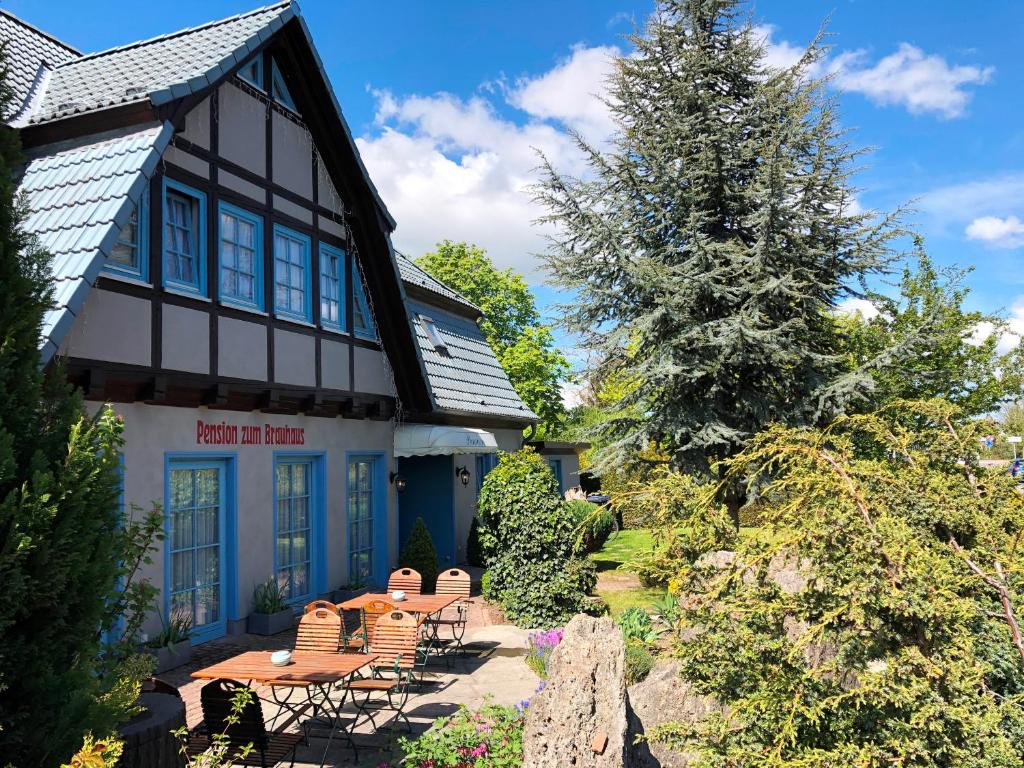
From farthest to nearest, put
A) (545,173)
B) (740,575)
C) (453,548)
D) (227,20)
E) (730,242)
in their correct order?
1. (453,548)
2. (545,173)
3. (730,242)
4. (227,20)
5. (740,575)

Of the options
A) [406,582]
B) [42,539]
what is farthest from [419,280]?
[42,539]

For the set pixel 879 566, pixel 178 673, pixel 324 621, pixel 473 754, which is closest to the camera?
pixel 879 566

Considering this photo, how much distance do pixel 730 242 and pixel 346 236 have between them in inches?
237

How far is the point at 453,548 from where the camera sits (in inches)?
649

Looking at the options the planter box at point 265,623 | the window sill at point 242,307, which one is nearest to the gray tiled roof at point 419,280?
the window sill at point 242,307

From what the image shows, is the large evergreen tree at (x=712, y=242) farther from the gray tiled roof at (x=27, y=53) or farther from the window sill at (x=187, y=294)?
the gray tiled roof at (x=27, y=53)

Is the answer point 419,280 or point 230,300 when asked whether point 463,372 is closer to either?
point 419,280

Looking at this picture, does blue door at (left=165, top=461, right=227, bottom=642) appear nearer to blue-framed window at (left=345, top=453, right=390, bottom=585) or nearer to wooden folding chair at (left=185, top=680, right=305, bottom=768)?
blue-framed window at (left=345, top=453, right=390, bottom=585)

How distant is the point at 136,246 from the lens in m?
8.66

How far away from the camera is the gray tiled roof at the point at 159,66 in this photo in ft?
28.1

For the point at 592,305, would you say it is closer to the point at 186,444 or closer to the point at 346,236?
the point at 346,236

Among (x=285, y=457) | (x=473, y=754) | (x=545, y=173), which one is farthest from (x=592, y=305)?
(x=473, y=754)

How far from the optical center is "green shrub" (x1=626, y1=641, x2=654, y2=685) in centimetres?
797

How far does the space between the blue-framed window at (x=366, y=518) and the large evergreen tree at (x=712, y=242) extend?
12.6ft
